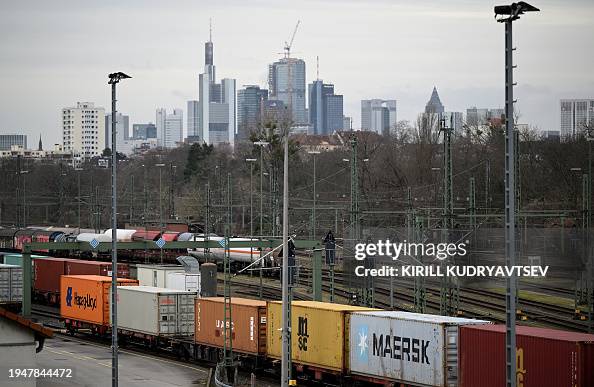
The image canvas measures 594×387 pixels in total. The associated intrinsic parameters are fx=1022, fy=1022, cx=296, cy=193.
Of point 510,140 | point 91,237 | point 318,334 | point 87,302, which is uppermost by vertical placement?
point 510,140

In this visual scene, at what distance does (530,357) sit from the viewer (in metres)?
29.0

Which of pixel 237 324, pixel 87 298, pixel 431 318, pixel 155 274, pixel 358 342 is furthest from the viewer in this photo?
pixel 155 274

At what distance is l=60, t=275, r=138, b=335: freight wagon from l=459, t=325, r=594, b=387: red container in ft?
92.4

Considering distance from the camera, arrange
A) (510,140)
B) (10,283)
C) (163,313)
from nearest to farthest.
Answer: (510,140), (163,313), (10,283)

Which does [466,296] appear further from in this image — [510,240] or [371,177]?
[510,240]

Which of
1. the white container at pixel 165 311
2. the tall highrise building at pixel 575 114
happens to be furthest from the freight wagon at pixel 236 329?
the tall highrise building at pixel 575 114

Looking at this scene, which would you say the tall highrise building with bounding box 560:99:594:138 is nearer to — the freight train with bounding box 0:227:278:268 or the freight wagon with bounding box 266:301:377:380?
the freight train with bounding box 0:227:278:268

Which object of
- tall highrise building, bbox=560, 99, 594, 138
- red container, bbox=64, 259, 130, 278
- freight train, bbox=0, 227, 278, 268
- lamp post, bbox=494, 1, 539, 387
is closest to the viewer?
→ lamp post, bbox=494, 1, 539, 387

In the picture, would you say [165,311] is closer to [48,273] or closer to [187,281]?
[187,281]

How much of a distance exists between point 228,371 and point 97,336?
2002 centimetres

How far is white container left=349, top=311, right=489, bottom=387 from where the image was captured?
32625mm

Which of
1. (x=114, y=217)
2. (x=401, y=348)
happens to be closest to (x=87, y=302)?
(x=401, y=348)

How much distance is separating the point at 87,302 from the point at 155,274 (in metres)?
7.03

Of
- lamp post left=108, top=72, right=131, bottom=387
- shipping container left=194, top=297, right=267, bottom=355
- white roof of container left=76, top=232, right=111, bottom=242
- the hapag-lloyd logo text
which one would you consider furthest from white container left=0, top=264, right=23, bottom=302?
lamp post left=108, top=72, right=131, bottom=387
